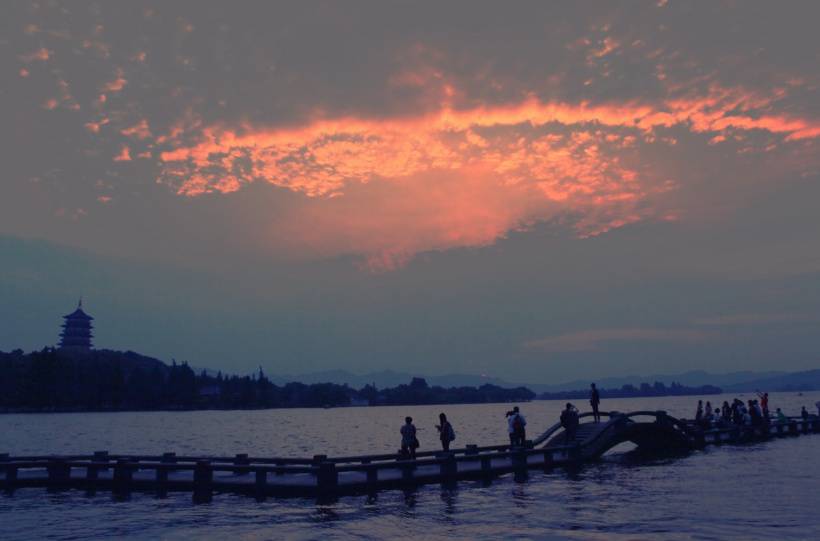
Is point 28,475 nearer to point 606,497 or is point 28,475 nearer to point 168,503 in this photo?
point 168,503

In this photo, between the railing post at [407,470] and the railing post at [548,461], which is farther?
the railing post at [548,461]

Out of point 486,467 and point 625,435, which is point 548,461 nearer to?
point 486,467

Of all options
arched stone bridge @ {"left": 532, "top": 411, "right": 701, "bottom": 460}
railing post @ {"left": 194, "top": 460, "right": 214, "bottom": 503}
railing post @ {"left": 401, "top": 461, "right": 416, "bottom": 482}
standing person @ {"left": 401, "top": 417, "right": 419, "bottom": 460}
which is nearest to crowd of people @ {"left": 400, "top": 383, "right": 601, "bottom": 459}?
standing person @ {"left": 401, "top": 417, "right": 419, "bottom": 460}

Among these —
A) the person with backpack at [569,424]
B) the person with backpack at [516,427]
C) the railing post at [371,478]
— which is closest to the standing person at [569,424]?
the person with backpack at [569,424]

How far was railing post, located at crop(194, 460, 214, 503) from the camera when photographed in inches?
941

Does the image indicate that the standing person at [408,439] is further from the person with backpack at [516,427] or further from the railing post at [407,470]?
the person with backpack at [516,427]

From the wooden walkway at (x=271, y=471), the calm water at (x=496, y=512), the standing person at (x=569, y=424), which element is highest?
the standing person at (x=569, y=424)

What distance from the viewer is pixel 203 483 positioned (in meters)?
24.0

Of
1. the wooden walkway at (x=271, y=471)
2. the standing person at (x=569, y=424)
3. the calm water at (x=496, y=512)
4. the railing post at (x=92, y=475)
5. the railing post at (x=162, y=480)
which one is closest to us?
the calm water at (x=496, y=512)

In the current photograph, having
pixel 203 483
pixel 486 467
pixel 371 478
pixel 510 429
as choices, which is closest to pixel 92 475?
pixel 203 483

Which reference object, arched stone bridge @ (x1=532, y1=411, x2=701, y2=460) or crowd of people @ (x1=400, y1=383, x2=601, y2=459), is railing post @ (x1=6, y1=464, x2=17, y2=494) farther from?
arched stone bridge @ (x1=532, y1=411, x2=701, y2=460)

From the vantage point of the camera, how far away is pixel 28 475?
93.5 feet

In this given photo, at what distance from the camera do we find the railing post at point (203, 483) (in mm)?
23891

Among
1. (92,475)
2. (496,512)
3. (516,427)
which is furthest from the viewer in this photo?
(516,427)
